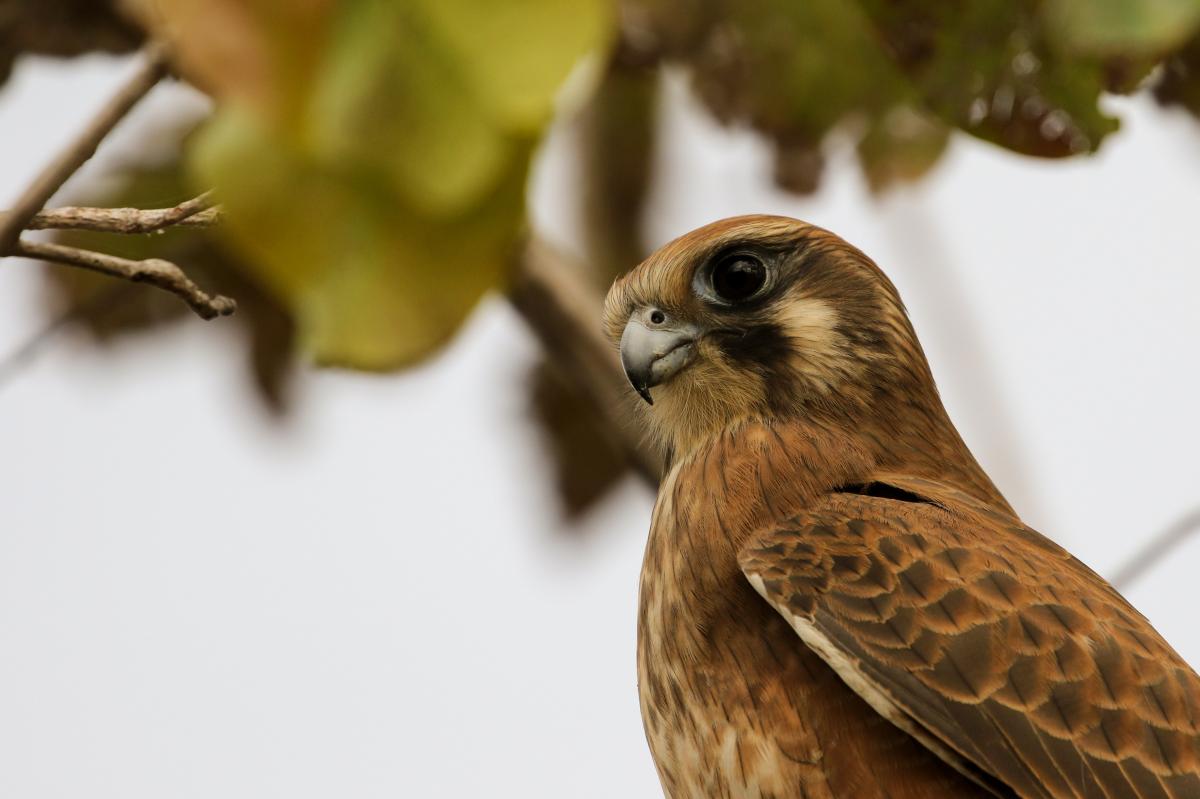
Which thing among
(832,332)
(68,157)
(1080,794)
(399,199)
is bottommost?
(1080,794)

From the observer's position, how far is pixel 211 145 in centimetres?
143

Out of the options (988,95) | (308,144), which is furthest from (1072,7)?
(308,144)

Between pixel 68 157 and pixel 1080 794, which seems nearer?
pixel 68 157

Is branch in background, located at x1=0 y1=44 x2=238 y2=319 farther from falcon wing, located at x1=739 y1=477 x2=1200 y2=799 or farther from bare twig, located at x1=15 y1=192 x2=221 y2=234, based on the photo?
falcon wing, located at x1=739 y1=477 x2=1200 y2=799

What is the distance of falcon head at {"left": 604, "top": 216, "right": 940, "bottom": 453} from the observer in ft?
10.8

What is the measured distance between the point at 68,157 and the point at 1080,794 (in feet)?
6.21

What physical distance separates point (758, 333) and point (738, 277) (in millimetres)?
136

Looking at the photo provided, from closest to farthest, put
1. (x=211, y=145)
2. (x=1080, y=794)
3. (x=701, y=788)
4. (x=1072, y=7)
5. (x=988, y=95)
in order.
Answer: (x=211, y=145)
(x=1072, y=7)
(x=1080, y=794)
(x=701, y=788)
(x=988, y=95)

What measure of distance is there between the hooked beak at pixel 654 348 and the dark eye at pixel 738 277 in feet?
0.35

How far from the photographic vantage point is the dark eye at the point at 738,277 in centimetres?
333

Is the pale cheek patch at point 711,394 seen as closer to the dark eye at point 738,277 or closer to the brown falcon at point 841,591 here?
the brown falcon at point 841,591

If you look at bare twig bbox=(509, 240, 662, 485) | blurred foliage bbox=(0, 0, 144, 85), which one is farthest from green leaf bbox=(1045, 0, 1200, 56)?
blurred foliage bbox=(0, 0, 144, 85)

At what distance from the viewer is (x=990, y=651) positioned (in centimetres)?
268

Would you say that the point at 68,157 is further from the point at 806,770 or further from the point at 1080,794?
the point at 1080,794
